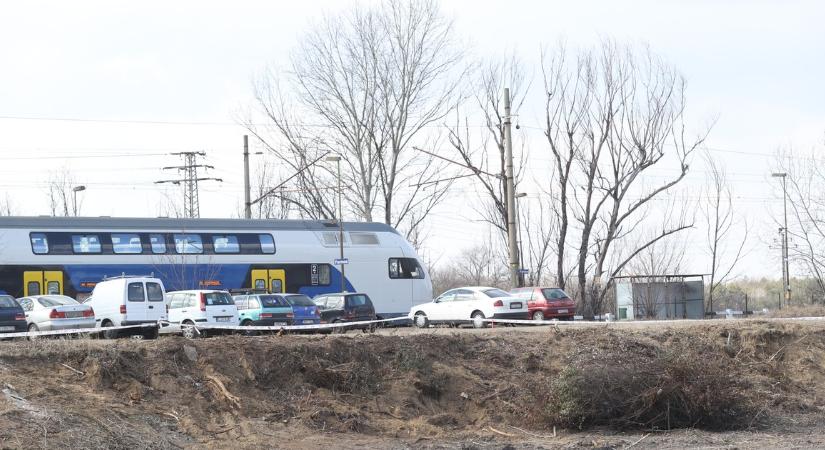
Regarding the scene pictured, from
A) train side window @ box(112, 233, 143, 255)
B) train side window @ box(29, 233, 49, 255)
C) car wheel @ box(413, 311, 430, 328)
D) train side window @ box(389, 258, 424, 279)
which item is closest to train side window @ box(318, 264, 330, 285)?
train side window @ box(389, 258, 424, 279)

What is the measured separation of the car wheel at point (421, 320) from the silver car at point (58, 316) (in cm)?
1171

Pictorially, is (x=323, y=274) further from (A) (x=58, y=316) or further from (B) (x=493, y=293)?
(A) (x=58, y=316)

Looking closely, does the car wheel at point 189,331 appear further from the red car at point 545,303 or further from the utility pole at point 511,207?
the utility pole at point 511,207

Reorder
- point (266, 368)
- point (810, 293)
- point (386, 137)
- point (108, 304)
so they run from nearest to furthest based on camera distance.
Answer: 1. point (266, 368)
2. point (108, 304)
3. point (386, 137)
4. point (810, 293)

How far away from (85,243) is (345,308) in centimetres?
1014

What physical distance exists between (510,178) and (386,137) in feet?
47.7

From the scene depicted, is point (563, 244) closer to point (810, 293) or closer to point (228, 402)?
point (810, 293)

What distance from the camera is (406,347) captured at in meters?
21.3

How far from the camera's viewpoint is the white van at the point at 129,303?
1136 inches

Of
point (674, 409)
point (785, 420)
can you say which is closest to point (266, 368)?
point (674, 409)

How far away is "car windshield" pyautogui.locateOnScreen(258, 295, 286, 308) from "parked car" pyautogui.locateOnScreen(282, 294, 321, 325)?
0.37 metres

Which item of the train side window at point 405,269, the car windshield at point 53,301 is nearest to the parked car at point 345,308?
the car windshield at point 53,301

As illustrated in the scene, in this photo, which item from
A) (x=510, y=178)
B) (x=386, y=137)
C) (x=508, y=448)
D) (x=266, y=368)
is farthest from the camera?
(x=386, y=137)

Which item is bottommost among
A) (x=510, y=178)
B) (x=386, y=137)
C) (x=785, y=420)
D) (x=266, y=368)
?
(x=785, y=420)
